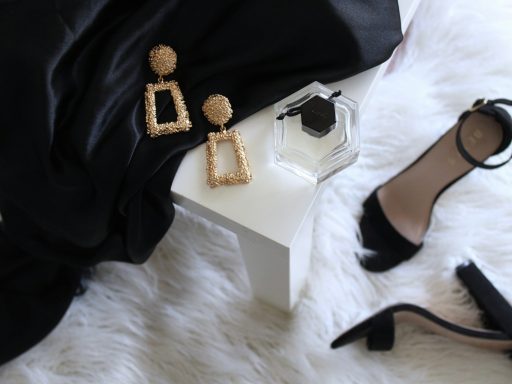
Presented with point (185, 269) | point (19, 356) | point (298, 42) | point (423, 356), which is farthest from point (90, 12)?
point (423, 356)

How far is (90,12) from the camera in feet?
1.60

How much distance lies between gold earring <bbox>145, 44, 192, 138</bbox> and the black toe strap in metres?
0.41

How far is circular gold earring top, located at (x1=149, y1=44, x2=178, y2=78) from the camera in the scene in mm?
527

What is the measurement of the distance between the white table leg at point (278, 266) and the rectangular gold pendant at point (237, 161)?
7cm

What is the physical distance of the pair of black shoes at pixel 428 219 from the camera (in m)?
0.68

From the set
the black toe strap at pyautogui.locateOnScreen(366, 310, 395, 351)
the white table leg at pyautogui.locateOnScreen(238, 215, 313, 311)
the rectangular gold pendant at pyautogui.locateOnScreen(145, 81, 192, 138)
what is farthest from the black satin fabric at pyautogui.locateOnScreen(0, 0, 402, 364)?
the black toe strap at pyautogui.locateOnScreen(366, 310, 395, 351)

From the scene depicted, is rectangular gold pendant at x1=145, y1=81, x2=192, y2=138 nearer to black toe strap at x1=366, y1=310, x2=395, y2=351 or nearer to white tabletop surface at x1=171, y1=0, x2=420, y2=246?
white tabletop surface at x1=171, y1=0, x2=420, y2=246

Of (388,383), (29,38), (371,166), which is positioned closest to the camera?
(29,38)

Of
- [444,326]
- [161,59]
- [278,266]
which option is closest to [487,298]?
[444,326]

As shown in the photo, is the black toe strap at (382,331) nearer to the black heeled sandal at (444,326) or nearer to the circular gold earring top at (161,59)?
the black heeled sandal at (444,326)

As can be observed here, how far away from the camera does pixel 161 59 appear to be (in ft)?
1.73

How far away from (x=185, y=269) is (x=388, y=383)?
0.37 meters

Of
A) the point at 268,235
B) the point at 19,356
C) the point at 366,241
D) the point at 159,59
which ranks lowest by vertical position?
the point at 19,356

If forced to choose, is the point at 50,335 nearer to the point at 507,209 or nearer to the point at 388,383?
the point at 388,383
